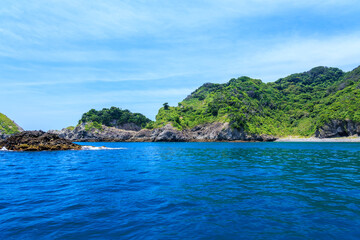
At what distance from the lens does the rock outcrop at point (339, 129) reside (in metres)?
113

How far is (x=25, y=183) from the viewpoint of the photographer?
14.2m

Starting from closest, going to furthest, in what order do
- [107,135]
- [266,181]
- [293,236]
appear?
[293,236], [266,181], [107,135]

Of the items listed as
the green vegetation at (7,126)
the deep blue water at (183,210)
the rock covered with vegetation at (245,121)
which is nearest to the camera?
the deep blue water at (183,210)

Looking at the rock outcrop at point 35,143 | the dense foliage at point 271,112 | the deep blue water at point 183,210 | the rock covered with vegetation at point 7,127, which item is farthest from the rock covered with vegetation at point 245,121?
Answer: the deep blue water at point 183,210

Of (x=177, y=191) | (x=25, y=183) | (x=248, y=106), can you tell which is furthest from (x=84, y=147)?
(x=248, y=106)

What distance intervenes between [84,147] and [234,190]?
2009 inches

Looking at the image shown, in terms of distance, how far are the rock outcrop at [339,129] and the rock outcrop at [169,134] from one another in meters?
27.9

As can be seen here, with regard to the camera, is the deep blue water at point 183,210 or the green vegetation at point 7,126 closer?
the deep blue water at point 183,210

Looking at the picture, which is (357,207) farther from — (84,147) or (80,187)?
(84,147)

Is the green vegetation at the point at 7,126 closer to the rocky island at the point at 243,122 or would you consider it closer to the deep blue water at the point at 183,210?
the rocky island at the point at 243,122

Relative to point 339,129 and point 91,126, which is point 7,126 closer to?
point 91,126

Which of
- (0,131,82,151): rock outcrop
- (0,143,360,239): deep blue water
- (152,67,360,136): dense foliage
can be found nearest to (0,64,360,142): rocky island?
(152,67,360,136): dense foliage

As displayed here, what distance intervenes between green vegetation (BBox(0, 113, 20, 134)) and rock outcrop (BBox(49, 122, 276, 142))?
41.2 meters

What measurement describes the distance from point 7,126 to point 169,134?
104 meters
